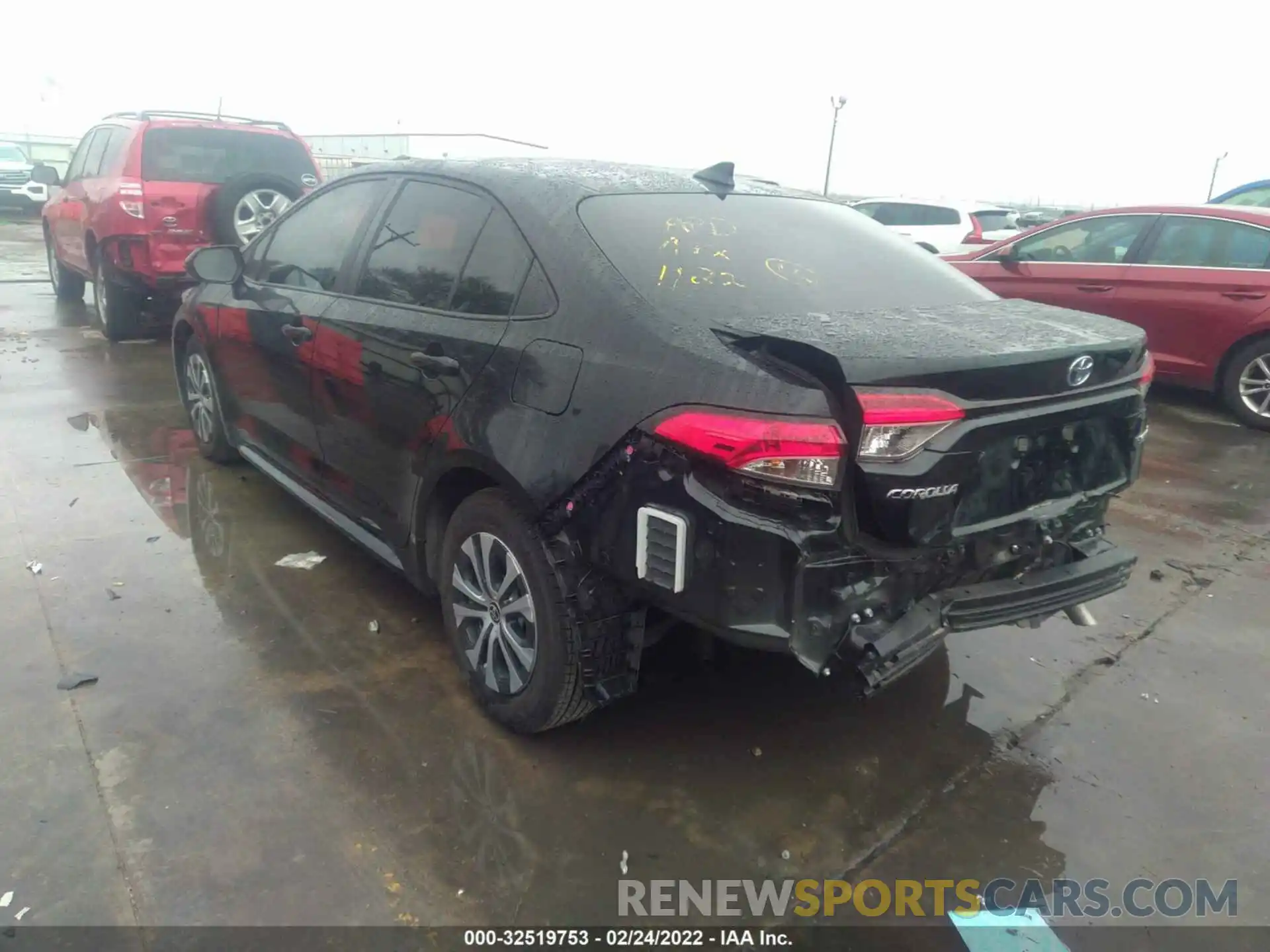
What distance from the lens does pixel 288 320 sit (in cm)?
366

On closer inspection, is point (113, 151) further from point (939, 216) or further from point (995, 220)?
point (995, 220)

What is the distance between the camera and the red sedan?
6.48m

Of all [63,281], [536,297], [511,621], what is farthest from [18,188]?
[511,621]

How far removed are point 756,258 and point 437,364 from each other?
1.04 m

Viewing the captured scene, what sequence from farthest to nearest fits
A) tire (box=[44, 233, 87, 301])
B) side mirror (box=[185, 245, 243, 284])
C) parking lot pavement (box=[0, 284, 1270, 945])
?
tire (box=[44, 233, 87, 301]) < side mirror (box=[185, 245, 243, 284]) < parking lot pavement (box=[0, 284, 1270, 945])

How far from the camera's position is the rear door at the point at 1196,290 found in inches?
255

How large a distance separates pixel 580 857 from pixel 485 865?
246 millimetres

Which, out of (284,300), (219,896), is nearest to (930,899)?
(219,896)

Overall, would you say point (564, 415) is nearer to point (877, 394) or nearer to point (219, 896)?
point (877, 394)

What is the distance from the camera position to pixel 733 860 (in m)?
2.35

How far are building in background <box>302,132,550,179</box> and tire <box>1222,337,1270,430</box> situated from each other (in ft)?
17.4

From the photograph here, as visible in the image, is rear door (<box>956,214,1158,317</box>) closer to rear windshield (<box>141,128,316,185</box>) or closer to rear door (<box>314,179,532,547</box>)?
rear door (<box>314,179,532,547</box>)

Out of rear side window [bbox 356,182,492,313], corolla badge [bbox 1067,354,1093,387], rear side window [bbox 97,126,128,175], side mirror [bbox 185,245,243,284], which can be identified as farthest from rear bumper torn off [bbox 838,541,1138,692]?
rear side window [bbox 97,126,128,175]

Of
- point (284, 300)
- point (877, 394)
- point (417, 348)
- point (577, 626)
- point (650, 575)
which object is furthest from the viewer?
point (284, 300)
